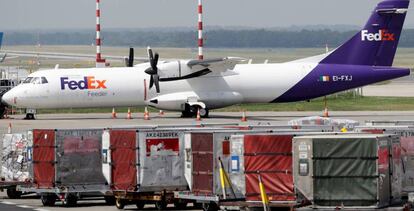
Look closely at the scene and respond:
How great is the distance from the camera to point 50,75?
175ft

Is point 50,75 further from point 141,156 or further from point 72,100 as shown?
point 141,156

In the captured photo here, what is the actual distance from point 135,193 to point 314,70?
30.4 metres

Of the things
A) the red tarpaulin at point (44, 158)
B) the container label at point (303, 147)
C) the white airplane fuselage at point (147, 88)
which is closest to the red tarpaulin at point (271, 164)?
the container label at point (303, 147)

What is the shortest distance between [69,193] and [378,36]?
3100cm

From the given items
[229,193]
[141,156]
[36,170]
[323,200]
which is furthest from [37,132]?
[323,200]

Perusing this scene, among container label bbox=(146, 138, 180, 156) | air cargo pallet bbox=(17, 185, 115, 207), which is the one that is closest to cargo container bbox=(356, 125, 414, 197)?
container label bbox=(146, 138, 180, 156)

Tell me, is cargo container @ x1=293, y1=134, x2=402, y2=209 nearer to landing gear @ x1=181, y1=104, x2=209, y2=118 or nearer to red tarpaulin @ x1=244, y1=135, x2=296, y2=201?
red tarpaulin @ x1=244, y1=135, x2=296, y2=201

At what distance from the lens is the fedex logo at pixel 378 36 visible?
54.2 meters

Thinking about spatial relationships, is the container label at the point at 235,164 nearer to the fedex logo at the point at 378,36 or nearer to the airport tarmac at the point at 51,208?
the airport tarmac at the point at 51,208

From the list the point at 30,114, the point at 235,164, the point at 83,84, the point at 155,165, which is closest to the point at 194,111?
the point at 83,84

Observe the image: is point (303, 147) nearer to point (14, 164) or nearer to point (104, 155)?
point (104, 155)

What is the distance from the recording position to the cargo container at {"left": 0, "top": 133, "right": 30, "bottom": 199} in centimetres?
2798

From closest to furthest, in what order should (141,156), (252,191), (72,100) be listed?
1. (252,191)
2. (141,156)
3. (72,100)

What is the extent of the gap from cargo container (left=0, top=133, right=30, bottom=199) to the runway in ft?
59.6
